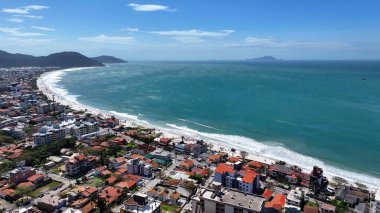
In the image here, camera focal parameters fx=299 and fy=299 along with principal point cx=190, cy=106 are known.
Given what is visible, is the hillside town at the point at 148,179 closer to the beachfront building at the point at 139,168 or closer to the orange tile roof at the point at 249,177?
the orange tile roof at the point at 249,177

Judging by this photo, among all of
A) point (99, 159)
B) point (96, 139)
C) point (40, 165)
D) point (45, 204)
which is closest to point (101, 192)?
point (45, 204)

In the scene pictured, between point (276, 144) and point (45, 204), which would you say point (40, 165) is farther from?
point (276, 144)

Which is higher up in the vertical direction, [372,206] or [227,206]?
[227,206]

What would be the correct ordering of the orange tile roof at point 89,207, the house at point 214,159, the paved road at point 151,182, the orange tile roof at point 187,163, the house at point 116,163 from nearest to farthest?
1. the orange tile roof at point 89,207
2. the paved road at point 151,182
3. the house at point 116,163
4. the orange tile roof at point 187,163
5. the house at point 214,159

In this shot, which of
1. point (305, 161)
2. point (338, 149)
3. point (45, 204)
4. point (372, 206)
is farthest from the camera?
point (338, 149)

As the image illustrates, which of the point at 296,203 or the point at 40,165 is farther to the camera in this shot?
the point at 40,165

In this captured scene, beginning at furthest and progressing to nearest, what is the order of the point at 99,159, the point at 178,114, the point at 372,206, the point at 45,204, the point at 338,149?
the point at 178,114
the point at 338,149
the point at 99,159
the point at 372,206
the point at 45,204

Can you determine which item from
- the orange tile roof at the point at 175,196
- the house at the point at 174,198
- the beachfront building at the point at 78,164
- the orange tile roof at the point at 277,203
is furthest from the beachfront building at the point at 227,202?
the beachfront building at the point at 78,164
